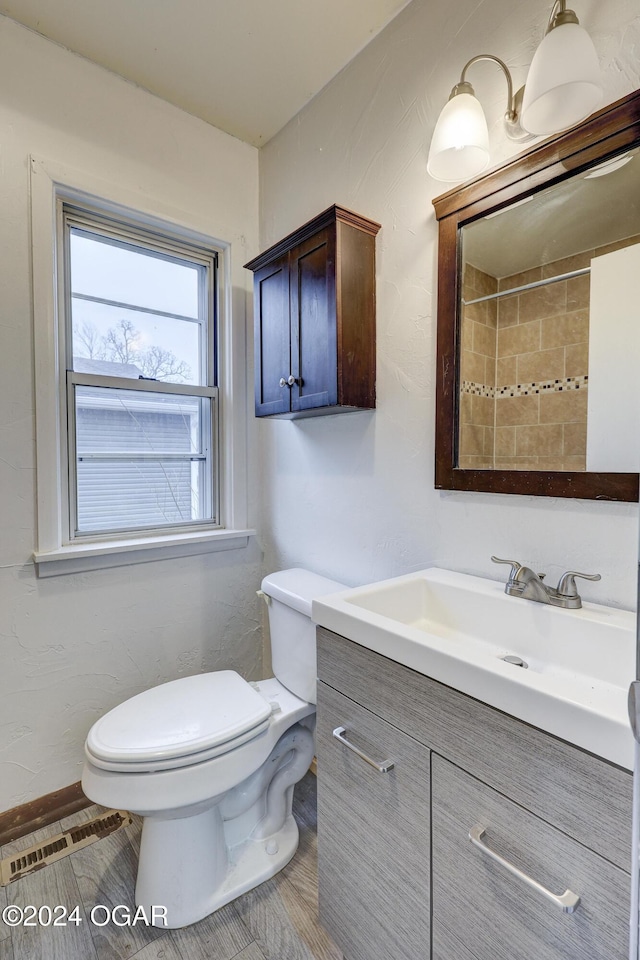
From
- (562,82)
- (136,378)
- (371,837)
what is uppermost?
(562,82)

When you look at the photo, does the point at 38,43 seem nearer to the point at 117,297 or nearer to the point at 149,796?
the point at 117,297

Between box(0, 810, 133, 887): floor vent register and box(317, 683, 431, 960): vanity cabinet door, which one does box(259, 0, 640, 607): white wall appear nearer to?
box(317, 683, 431, 960): vanity cabinet door

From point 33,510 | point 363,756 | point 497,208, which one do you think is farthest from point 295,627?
point 497,208

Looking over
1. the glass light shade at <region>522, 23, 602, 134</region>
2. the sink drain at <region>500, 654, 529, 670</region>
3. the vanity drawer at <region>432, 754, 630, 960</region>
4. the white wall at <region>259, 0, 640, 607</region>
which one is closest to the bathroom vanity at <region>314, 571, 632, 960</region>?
the vanity drawer at <region>432, 754, 630, 960</region>

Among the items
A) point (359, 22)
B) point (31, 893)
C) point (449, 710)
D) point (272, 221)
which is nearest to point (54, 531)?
point (31, 893)

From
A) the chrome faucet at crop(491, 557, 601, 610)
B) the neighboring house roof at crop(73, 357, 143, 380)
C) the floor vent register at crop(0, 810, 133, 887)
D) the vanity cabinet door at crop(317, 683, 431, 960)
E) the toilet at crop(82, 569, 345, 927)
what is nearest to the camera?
the vanity cabinet door at crop(317, 683, 431, 960)

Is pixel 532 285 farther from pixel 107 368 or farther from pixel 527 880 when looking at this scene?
pixel 107 368

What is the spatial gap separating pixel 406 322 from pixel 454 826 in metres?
1.18

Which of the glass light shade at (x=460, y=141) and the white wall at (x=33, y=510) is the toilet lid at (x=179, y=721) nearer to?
the white wall at (x=33, y=510)

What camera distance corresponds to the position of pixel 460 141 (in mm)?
1008

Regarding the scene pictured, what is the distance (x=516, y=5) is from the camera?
1020 millimetres

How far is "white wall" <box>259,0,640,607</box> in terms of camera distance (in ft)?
3.11

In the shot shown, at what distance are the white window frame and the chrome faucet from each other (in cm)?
119

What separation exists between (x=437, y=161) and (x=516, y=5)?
0.37m
